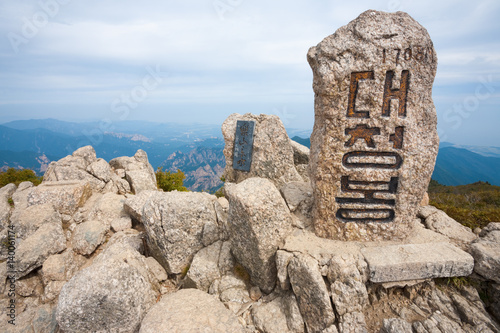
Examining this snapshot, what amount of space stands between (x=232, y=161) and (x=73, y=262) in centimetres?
573

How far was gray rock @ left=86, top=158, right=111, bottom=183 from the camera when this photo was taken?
32.4ft

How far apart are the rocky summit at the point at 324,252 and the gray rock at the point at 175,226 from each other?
3cm

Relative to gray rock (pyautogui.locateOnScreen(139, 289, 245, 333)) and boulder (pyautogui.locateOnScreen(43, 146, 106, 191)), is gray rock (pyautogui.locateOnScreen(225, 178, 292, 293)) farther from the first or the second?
boulder (pyautogui.locateOnScreen(43, 146, 106, 191))

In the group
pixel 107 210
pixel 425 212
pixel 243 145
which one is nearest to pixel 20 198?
pixel 107 210

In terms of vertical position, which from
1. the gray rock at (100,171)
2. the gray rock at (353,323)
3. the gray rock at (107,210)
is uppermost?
the gray rock at (100,171)

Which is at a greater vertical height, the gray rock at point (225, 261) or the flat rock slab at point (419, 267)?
the flat rock slab at point (419, 267)

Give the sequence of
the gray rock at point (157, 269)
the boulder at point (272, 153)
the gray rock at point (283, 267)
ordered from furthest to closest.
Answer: the boulder at point (272, 153) → the gray rock at point (157, 269) → the gray rock at point (283, 267)

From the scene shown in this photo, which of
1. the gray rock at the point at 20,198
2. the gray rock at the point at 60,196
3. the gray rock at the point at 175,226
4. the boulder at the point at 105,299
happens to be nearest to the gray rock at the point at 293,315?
the gray rock at the point at 175,226

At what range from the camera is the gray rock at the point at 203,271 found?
18.6 ft

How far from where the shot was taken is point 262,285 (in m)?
5.60

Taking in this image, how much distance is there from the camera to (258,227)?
524 centimetres

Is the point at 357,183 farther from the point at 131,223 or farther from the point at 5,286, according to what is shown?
the point at 5,286

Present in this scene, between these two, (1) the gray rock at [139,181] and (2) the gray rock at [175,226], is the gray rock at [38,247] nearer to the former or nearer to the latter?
(2) the gray rock at [175,226]

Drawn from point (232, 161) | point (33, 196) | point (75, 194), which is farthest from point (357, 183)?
point (33, 196)
